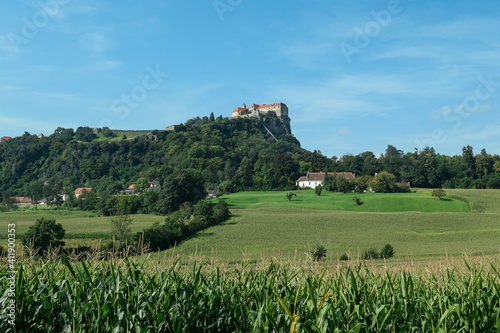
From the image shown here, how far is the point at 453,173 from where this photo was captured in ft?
333

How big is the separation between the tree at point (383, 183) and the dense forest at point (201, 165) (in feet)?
44.3

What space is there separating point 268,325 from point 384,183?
287 ft

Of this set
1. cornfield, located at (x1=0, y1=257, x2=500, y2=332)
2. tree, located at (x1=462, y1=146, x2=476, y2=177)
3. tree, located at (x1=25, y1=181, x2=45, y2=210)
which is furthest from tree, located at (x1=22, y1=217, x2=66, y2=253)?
tree, located at (x1=462, y1=146, x2=476, y2=177)

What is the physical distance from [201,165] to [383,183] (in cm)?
5640

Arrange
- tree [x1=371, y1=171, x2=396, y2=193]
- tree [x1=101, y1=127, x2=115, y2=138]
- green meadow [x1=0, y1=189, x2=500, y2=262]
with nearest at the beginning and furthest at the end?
green meadow [x1=0, y1=189, x2=500, y2=262] < tree [x1=371, y1=171, x2=396, y2=193] < tree [x1=101, y1=127, x2=115, y2=138]

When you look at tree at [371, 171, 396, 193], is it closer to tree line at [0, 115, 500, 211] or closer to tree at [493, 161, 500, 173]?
tree line at [0, 115, 500, 211]

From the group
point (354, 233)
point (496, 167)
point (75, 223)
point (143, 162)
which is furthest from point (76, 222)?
point (496, 167)

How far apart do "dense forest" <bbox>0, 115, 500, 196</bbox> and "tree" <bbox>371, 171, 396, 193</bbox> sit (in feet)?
44.3

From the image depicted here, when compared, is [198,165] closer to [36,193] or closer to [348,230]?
[36,193]

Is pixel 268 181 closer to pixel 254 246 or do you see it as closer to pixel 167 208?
pixel 167 208

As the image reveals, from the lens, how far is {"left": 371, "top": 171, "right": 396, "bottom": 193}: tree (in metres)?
86.2

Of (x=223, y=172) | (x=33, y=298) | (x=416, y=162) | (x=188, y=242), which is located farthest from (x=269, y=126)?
(x=33, y=298)

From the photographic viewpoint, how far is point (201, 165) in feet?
389

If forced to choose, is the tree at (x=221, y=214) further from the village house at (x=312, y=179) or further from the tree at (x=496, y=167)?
the tree at (x=496, y=167)
